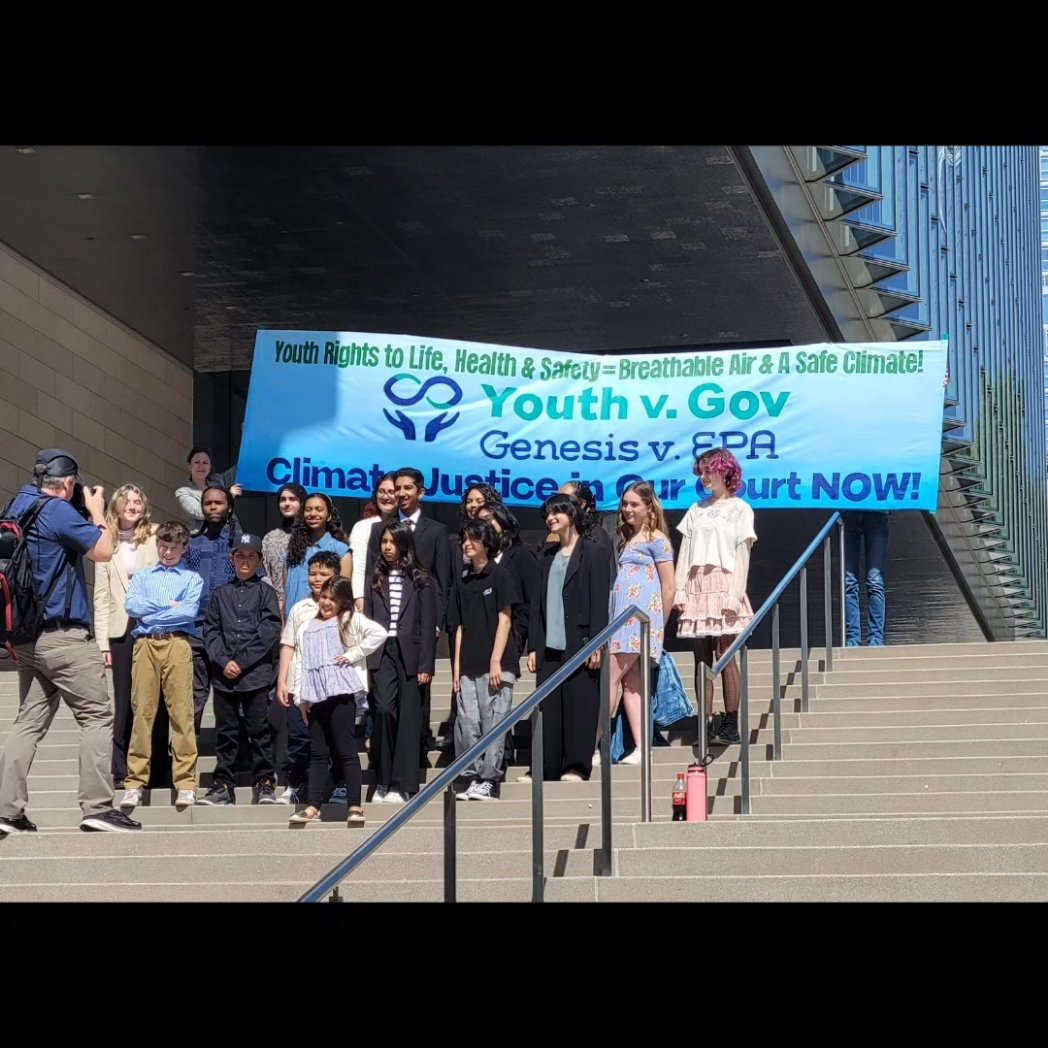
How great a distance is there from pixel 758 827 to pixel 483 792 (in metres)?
1.89

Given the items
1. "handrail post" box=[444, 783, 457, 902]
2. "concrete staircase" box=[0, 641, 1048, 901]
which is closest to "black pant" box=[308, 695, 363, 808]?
"concrete staircase" box=[0, 641, 1048, 901]

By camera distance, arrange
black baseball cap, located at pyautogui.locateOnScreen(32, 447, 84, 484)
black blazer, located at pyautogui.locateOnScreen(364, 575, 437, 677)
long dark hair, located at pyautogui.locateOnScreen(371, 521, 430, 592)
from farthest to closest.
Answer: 1. long dark hair, located at pyautogui.locateOnScreen(371, 521, 430, 592)
2. black blazer, located at pyautogui.locateOnScreen(364, 575, 437, 677)
3. black baseball cap, located at pyautogui.locateOnScreen(32, 447, 84, 484)

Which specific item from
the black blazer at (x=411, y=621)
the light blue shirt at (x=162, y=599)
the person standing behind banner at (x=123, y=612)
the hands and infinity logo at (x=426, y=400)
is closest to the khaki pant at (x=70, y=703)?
the person standing behind banner at (x=123, y=612)

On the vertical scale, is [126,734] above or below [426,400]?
below

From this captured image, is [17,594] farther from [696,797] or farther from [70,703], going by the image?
[696,797]

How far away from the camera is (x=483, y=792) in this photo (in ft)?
30.6

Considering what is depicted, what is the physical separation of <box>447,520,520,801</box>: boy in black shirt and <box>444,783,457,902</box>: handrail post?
343 cm

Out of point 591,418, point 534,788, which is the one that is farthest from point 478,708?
point 591,418

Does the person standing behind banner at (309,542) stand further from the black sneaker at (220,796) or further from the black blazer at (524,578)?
the black sneaker at (220,796)

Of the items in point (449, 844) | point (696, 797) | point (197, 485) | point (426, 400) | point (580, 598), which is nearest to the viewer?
point (449, 844)

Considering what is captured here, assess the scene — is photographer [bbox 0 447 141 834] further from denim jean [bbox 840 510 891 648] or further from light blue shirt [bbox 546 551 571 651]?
denim jean [bbox 840 510 891 648]

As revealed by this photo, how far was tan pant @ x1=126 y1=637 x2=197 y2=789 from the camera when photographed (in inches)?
384
